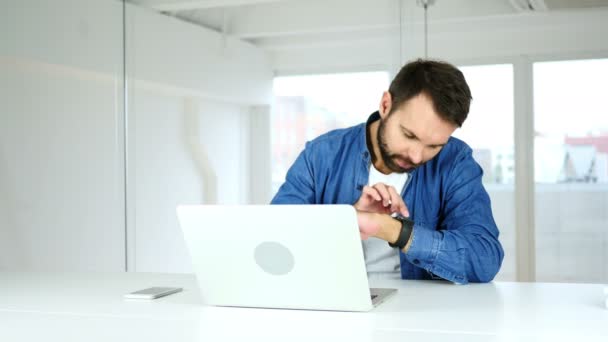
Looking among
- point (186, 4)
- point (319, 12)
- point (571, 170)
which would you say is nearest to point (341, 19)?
point (319, 12)

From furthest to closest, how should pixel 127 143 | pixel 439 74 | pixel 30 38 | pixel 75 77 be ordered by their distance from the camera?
1. pixel 127 143
2. pixel 75 77
3. pixel 30 38
4. pixel 439 74

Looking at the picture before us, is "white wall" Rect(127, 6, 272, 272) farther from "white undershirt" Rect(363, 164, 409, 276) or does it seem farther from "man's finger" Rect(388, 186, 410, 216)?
"man's finger" Rect(388, 186, 410, 216)

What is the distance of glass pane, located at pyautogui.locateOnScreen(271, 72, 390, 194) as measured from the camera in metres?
6.42

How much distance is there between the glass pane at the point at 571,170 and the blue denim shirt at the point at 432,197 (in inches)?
129

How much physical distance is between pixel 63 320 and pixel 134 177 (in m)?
3.86

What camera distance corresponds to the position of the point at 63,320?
193cm

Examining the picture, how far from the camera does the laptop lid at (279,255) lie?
1847 mm

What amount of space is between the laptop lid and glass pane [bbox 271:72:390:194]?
444 cm

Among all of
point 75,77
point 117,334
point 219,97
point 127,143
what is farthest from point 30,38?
point 117,334

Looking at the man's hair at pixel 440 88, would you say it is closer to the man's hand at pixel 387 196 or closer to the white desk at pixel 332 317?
the man's hand at pixel 387 196

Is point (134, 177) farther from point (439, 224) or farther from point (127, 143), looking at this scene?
point (439, 224)

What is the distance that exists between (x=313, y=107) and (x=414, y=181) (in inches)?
155

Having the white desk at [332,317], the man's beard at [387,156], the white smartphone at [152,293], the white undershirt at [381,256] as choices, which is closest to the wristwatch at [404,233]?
the white desk at [332,317]

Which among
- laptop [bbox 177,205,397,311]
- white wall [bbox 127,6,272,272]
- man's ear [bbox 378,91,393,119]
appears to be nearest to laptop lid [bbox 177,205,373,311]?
laptop [bbox 177,205,397,311]
